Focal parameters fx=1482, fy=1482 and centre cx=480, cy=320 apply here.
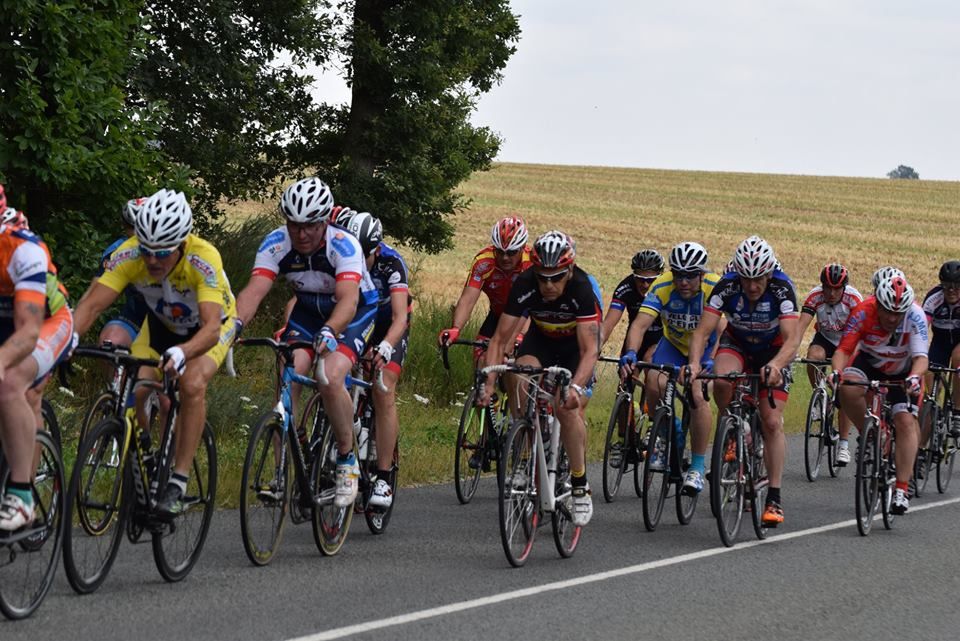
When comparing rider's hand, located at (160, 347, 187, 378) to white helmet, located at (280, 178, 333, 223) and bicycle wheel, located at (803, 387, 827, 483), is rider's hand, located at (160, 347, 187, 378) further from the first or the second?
bicycle wheel, located at (803, 387, 827, 483)

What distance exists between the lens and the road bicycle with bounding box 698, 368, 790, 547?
10266 millimetres

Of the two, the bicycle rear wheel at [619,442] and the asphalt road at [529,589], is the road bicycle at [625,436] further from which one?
the asphalt road at [529,589]

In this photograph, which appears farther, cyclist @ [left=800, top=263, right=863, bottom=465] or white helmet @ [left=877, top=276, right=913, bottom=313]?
cyclist @ [left=800, top=263, right=863, bottom=465]

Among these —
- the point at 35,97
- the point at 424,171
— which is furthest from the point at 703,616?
the point at 424,171

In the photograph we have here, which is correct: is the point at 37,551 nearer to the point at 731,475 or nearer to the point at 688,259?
the point at 731,475

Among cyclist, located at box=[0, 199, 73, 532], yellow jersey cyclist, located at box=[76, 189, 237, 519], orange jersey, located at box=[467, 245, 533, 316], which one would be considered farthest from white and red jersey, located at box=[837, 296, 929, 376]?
cyclist, located at box=[0, 199, 73, 532]

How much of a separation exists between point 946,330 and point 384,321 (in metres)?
6.27

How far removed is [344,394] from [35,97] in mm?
5362

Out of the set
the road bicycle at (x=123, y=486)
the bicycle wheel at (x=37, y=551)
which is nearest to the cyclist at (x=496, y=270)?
the road bicycle at (x=123, y=486)

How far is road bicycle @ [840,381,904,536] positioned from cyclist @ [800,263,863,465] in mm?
3238

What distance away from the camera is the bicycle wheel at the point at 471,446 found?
11789 mm

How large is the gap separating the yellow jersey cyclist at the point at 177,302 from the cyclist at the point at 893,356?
18.5ft

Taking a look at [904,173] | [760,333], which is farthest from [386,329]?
[904,173]

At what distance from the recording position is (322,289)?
9148mm
